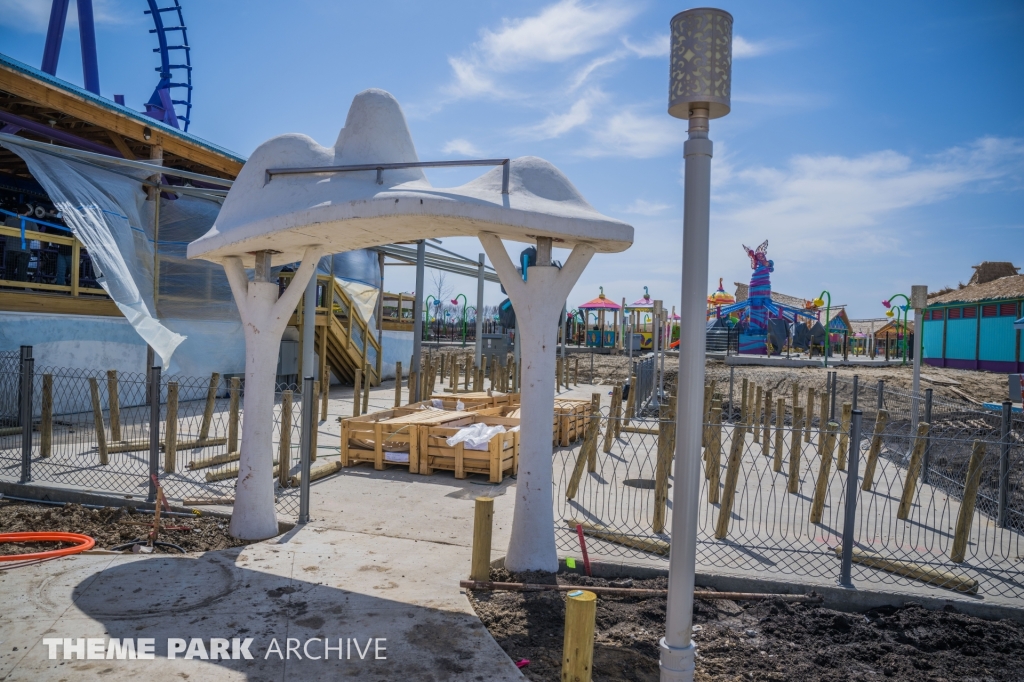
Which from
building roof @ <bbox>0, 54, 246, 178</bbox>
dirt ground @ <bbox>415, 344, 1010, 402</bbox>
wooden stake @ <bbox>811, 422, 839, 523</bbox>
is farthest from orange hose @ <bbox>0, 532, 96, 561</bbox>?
dirt ground @ <bbox>415, 344, 1010, 402</bbox>

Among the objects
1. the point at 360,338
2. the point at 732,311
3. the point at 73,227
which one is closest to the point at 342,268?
the point at 360,338

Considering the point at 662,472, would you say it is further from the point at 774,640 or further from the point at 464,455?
the point at 464,455

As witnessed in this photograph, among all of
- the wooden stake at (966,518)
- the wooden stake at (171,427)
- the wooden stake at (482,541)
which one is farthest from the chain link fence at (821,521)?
the wooden stake at (171,427)

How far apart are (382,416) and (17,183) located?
12312 millimetres

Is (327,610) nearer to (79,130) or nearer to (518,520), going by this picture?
(518,520)

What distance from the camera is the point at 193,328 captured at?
15969mm

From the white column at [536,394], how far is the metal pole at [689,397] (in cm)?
247

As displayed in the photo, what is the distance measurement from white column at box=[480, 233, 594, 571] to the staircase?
1335 centimetres

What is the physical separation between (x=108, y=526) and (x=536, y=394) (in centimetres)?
477

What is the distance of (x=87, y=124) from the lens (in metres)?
14.2

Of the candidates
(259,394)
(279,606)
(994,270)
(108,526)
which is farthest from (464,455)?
(994,270)

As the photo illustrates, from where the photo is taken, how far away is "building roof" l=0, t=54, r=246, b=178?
468 inches

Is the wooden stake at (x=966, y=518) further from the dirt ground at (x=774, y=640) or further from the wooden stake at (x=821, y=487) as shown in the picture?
the wooden stake at (x=821, y=487)

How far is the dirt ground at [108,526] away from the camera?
6.27 meters
